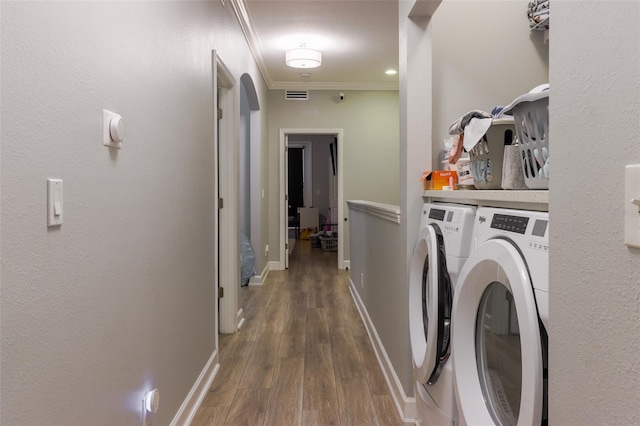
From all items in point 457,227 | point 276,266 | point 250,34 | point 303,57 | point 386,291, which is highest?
point 250,34

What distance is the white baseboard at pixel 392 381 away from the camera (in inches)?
81.0

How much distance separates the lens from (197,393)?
7.33 feet

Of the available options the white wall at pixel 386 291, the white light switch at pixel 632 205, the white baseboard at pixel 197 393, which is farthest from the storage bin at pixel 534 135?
the white baseboard at pixel 197 393

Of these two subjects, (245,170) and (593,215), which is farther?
(245,170)

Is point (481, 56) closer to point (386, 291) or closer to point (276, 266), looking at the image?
point (386, 291)

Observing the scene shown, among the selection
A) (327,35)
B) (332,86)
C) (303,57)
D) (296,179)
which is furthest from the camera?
(296,179)

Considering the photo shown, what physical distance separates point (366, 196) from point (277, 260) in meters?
1.59

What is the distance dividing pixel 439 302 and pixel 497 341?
1.24 ft

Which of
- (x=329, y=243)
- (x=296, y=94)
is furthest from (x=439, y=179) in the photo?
(x=329, y=243)

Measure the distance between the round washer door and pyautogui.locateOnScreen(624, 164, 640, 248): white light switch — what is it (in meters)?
0.33

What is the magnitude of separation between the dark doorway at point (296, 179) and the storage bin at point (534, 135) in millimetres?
9961

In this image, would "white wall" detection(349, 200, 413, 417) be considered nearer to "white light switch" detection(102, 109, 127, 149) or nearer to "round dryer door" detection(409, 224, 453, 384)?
"round dryer door" detection(409, 224, 453, 384)

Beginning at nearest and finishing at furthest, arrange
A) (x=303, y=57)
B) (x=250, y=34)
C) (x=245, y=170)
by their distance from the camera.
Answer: (x=250, y=34) < (x=303, y=57) < (x=245, y=170)

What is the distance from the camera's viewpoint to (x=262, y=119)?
5.50 m
